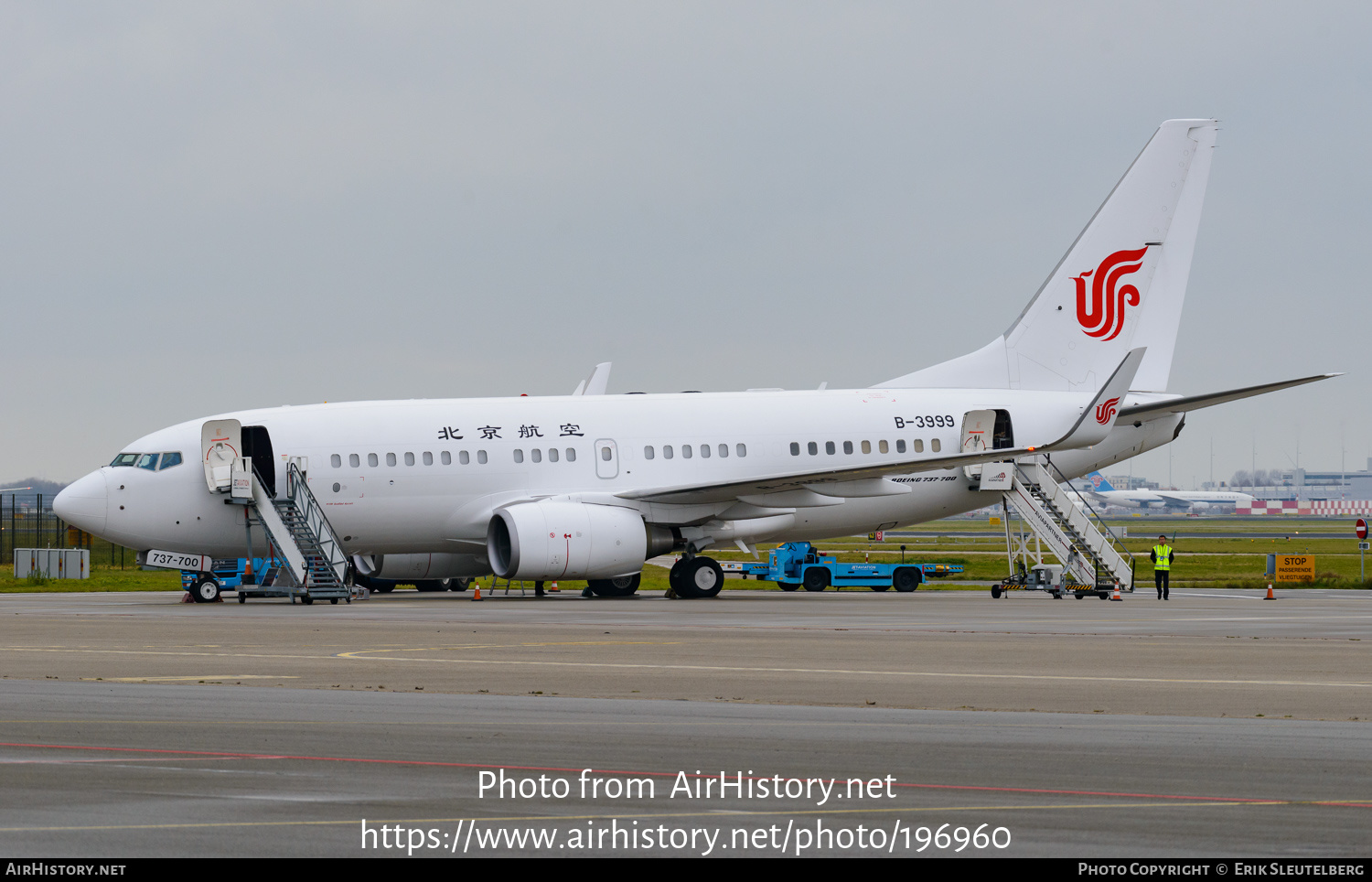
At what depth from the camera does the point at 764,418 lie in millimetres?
39625

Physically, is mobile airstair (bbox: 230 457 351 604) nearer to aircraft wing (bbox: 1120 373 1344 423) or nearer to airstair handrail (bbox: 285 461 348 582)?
airstair handrail (bbox: 285 461 348 582)

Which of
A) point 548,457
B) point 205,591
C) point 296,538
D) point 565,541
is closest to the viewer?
A: point 565,541

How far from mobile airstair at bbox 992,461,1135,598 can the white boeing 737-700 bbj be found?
1.08 m

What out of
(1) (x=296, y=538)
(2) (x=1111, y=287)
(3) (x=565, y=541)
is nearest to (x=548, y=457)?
(3) (x=565, y=541)

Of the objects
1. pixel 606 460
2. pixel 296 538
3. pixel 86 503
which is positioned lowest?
pixel 296 538

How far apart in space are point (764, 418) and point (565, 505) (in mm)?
6044

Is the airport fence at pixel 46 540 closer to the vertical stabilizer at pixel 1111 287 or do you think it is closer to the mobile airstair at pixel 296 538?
the mobile airstair at pixel 296 538

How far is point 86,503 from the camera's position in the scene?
3588cm

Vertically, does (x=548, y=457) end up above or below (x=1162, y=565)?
above

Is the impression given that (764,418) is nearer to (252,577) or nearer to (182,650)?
(252,577)

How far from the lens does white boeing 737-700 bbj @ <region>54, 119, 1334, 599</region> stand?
36.2 metres

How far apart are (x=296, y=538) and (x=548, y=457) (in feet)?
19.8

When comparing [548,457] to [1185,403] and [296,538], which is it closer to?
[296,538]

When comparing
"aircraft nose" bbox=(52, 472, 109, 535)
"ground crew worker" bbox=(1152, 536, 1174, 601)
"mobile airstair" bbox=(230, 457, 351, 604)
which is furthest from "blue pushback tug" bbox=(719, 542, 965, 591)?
"aircraft nose" bbox=(52, 472, 109, 535)
